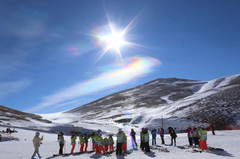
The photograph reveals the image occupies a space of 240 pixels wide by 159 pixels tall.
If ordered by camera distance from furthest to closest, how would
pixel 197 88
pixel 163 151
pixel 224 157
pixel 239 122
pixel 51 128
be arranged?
pixel 197 88
pixel 51 128
pixel 239 122
pixel 163 151
pixel 224 157

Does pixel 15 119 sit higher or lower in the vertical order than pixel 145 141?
higher

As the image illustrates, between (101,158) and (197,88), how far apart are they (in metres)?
168

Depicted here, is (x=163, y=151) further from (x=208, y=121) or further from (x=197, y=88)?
→ (x=197, y=88)

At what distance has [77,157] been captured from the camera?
14.7 meters

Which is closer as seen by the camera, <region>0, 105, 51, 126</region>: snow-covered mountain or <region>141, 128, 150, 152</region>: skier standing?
<region>141, 128, 150, 152</region>: skier standing

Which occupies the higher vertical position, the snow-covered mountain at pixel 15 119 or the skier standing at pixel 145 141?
the snow-covered mountain at pixel 15 119

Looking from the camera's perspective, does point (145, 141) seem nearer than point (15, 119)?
Yes

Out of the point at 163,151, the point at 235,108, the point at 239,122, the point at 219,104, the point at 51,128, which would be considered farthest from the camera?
the point at 219,104

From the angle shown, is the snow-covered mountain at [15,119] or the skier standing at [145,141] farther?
the snow-covered mountain at [15,119]

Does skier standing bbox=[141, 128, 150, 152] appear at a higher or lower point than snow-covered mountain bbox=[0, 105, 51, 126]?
lower

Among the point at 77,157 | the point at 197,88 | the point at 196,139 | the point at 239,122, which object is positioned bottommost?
the point at 77,157

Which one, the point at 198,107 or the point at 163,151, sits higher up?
the point at 198,107

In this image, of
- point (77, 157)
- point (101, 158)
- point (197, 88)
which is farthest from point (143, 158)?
point (197, 88)

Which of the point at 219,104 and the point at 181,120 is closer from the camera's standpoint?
the point at 181,120
